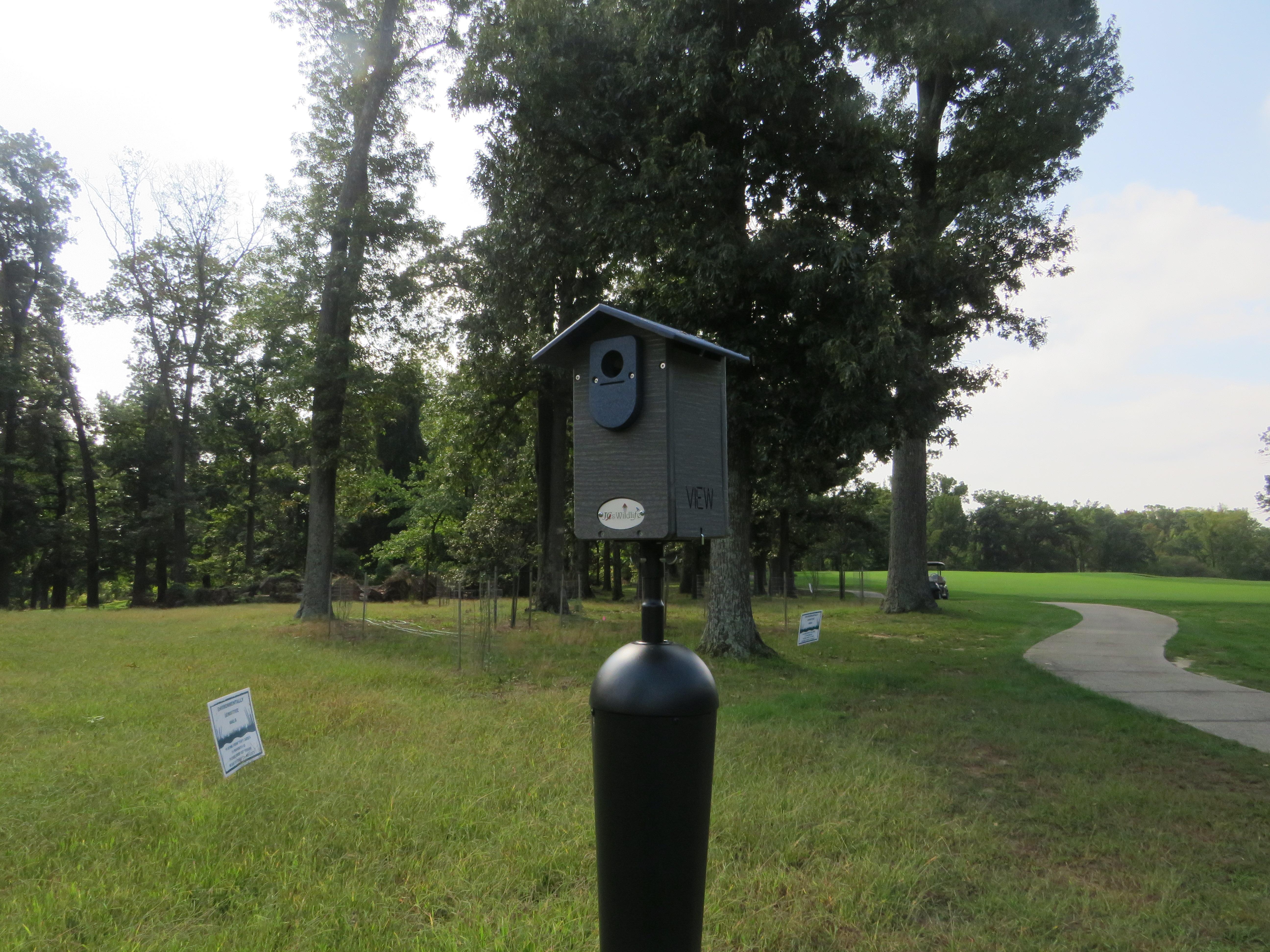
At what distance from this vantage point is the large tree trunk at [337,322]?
16281mm

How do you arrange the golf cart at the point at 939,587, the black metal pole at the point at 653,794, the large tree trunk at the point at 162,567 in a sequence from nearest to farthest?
1. the black metal pole at the point at 653,794
2. the large tree trunk at the point at 162,567
3. the golf cart at the point at 939,587

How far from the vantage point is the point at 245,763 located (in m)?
4.97

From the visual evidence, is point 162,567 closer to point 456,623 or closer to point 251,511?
point 251,511

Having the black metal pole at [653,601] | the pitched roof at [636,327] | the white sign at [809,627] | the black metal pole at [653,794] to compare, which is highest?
the pitched roof at [636,327]

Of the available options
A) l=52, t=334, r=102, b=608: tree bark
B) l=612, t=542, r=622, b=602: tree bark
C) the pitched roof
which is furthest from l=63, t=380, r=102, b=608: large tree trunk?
the pitched roof

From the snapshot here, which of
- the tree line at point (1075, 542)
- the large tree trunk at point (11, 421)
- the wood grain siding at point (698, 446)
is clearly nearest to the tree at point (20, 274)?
the large tree trunk at point (11, 421)

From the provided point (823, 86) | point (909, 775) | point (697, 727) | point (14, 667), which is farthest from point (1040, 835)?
point (14, 667)

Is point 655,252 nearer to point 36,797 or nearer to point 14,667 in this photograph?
point 36,797

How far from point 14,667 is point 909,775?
10.3m

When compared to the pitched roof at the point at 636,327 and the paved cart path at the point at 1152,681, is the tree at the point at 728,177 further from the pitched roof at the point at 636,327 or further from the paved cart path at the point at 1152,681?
the pitched roof at the point at 636,327

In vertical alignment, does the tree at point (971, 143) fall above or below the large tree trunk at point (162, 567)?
above

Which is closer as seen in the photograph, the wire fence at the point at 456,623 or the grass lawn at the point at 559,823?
the grass lawn at the point at 559,823

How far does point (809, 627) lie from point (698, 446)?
868cm

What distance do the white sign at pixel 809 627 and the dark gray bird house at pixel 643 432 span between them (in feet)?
27.3
